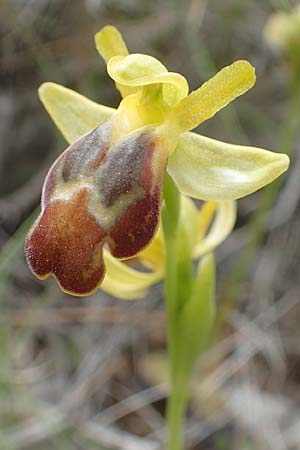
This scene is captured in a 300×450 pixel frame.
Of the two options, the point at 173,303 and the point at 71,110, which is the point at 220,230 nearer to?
the point at 173,303

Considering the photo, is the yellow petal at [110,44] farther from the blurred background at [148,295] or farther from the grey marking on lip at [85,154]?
the blurred background at [148,295]


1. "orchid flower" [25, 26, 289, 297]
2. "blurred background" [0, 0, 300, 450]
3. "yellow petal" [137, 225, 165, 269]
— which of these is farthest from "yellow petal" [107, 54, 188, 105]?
"blurred background" [0, 0, 300, 450]

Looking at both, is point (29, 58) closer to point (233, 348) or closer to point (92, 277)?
point (233, 348)

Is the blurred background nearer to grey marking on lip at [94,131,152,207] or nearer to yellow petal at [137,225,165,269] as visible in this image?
yellow petal at [137,225,165,269]

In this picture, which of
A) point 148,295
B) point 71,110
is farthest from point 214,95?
point 148,295

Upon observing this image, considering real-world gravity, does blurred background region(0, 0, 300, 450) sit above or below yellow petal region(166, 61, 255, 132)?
below

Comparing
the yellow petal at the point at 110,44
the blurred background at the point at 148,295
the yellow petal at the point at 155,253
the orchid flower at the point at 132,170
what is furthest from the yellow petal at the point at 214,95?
the blurred background at the point at 148,295
